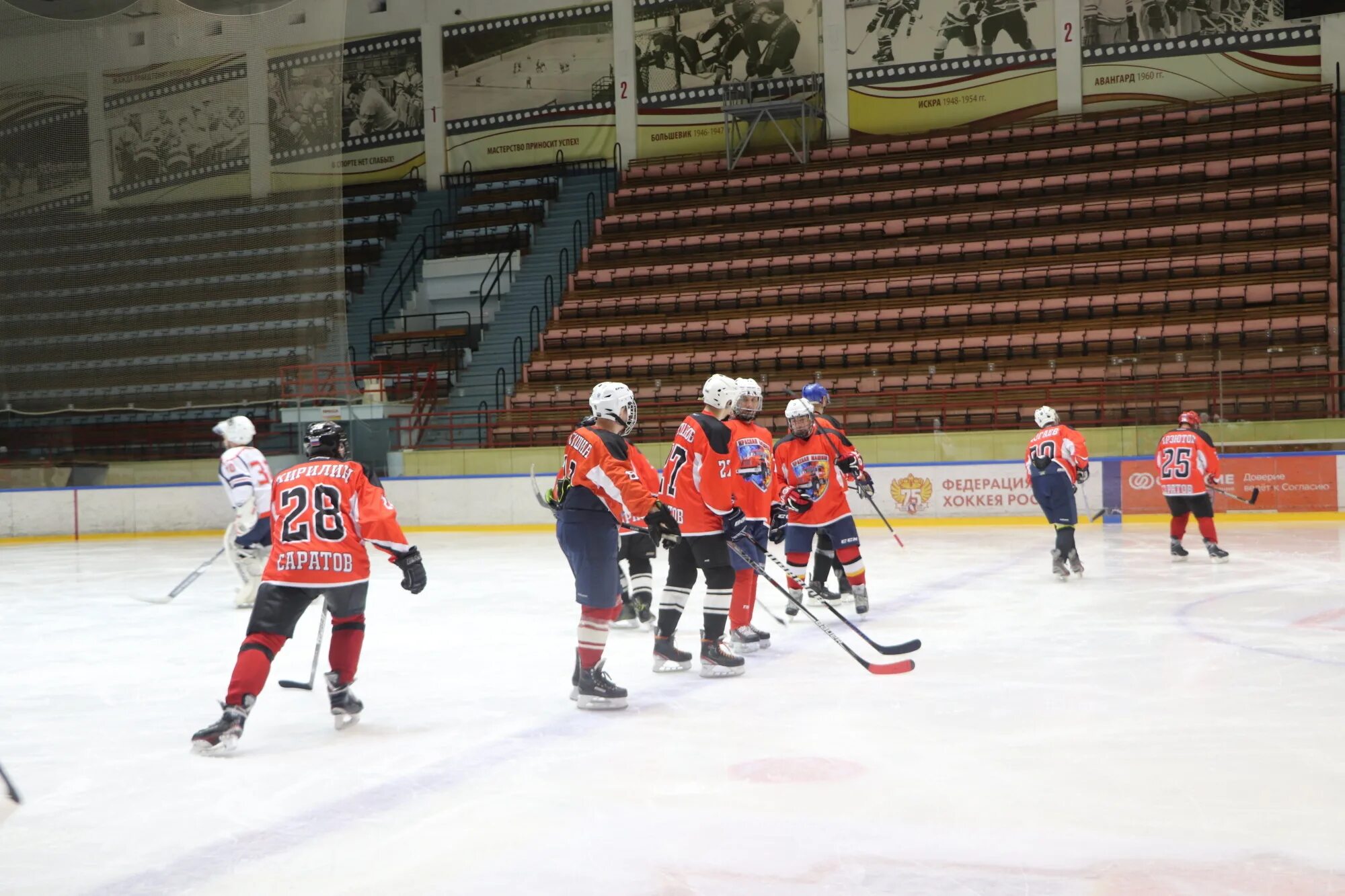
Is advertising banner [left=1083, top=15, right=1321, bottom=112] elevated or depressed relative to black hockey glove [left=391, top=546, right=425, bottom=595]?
elevated

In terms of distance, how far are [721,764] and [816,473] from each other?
3.54 m

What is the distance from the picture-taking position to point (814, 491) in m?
7.50

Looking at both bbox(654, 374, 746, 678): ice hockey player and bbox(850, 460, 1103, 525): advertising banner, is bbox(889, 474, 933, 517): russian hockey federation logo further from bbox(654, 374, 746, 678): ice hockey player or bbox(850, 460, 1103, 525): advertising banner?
bbox(654, 374, 746, 678): ice hockey player

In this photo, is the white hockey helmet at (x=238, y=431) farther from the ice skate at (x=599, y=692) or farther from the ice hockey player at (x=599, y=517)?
the ice skate at (x=599, y=692)

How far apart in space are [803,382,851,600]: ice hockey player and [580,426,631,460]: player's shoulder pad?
2693 mm

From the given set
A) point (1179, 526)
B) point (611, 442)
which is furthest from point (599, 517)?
point (1179, 526)

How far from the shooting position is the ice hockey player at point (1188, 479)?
983cm

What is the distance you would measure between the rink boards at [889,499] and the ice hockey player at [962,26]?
988cm

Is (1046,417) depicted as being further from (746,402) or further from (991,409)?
(991,409)

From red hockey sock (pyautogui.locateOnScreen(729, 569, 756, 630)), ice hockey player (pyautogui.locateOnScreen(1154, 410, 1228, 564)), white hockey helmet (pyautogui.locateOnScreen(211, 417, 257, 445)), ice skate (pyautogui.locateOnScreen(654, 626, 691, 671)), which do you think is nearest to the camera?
ice skate (pyautogui.locateOnScreen(654, 626, 691, 671))

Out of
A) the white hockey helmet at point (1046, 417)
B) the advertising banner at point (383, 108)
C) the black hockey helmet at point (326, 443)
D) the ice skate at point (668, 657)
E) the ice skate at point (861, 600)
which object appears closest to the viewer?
the black hockey helmet at point (326, 443)

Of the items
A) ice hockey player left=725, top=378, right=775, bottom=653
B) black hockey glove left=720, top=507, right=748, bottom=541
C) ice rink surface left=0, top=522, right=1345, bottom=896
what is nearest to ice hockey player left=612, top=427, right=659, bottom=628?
ice rink surface left=0, top=522, right=1345, bottom=896

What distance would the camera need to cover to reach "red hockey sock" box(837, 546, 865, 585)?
7.46 meters

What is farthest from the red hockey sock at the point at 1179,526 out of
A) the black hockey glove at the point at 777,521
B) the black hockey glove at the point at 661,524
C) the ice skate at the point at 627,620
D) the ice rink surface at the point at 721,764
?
the black hockey glove at the point at 661,524
